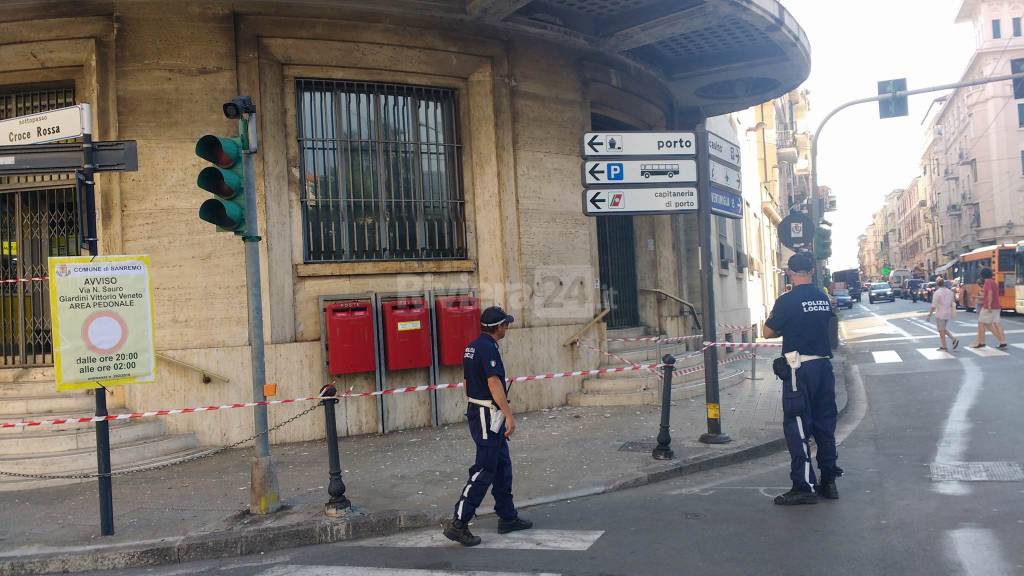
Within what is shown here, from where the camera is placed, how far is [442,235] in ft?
33.4

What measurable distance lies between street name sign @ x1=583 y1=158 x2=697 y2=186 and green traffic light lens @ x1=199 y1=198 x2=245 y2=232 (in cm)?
360

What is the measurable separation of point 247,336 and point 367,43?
3.99 meters

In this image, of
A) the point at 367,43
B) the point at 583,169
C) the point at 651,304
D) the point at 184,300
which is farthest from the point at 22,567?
the point at 651,304

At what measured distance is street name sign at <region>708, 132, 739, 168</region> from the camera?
8414 mm

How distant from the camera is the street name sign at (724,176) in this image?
8.44m

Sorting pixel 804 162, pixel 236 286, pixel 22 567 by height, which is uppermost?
pixel 804 162

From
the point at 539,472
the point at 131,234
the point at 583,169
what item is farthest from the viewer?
the point at 131,234

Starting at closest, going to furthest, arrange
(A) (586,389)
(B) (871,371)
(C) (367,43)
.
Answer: (C) (367,43) → (A) (586,389) → (B) (871,371)

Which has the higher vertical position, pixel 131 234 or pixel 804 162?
pixel 804 162

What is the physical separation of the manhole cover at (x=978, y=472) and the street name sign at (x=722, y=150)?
12.9 feet

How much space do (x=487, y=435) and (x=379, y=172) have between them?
18.0 feet

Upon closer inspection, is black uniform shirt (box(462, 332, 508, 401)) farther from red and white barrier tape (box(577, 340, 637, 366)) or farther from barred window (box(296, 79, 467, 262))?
red and white barrier tape (box(577, 340, 637, 366))

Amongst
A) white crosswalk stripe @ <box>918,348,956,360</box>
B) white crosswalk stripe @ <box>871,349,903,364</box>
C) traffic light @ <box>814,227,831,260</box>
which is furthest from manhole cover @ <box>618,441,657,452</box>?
traffic light @ <box>814,227,831,260</box>

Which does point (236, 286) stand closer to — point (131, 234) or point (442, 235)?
point (131, 234)
